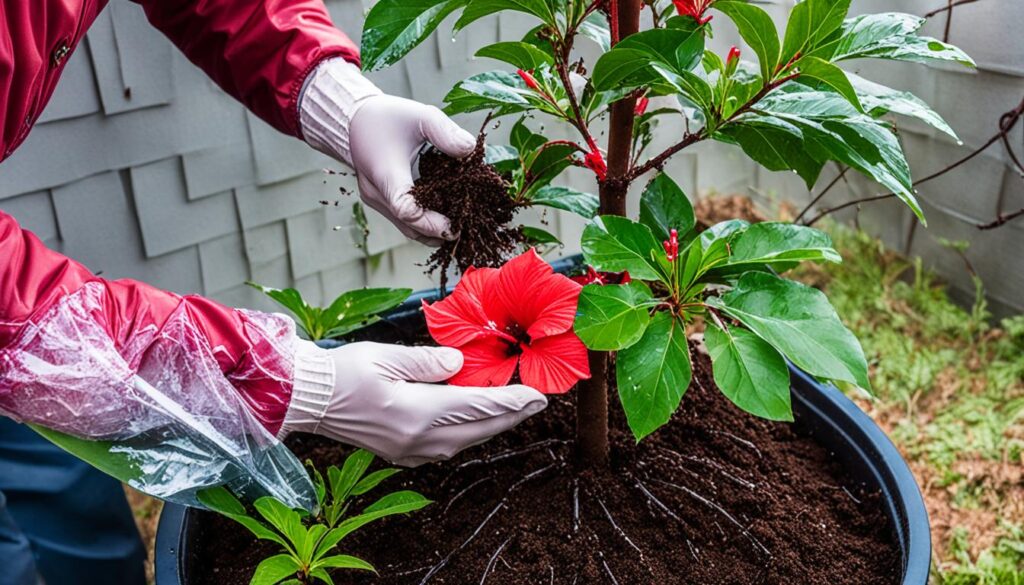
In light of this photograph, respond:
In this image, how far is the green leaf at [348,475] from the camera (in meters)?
0.96

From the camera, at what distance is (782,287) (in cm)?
79

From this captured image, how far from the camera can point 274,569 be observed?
0.83 meters

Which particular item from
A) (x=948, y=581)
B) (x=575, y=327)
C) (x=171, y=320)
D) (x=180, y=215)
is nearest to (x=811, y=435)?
(x=948, y=581)

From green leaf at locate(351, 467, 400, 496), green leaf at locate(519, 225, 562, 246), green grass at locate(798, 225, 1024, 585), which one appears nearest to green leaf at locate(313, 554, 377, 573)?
green leaf at locate(351, 467, 400, 496)

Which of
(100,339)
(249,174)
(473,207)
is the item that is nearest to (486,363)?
(473,207)

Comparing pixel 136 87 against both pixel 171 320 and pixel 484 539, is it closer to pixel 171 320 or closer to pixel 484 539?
pixel 171 320

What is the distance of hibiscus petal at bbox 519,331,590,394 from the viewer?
85 centimetres

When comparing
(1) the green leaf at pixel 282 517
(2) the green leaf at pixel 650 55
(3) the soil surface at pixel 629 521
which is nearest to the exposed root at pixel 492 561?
(3) the soil surface at pixel 629 521

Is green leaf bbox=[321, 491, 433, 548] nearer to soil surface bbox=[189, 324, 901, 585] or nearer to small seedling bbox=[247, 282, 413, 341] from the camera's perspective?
soil surface bbox=[189, 324, 901, 585]

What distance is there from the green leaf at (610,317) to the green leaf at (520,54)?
0.24 meters

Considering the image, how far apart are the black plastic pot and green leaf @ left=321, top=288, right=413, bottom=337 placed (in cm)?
3

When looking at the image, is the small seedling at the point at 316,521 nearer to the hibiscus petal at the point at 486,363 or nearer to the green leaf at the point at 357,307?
the hibiscus petal at the point at 486,363

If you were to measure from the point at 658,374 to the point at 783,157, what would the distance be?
0.27 meters

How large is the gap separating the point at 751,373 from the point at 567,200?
1.19ft
